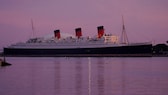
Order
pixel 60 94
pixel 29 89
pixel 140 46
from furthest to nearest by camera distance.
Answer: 1. pixel 140 46
2. pixel 29 89
3. pixel 60 94

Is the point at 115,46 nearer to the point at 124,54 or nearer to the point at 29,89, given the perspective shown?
the point at 124,54

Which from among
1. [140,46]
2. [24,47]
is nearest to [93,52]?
[140,46]

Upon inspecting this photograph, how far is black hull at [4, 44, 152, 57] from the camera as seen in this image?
3935 inches

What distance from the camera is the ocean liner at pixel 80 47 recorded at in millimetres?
100569

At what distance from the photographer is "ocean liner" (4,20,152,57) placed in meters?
101

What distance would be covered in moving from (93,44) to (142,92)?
85.9 m

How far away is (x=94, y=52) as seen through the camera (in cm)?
10250

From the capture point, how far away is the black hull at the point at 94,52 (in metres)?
99.9

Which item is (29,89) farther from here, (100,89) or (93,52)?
(93,52)

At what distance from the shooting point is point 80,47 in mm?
105188

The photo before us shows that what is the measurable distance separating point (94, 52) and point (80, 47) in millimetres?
4500

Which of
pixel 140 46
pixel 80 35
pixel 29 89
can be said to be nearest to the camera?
pixel 29 89

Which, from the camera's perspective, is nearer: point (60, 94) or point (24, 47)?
point (60, 94)

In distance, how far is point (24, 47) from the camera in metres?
111
